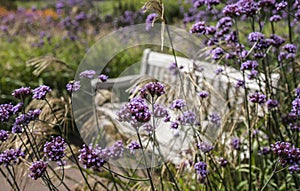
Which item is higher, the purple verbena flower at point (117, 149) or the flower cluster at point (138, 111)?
the flower cluster at point (138, 111)

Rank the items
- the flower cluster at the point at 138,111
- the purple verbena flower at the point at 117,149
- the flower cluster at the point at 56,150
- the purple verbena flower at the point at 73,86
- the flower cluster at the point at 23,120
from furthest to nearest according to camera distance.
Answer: the purple verbena flower at the point at 117,149
the purple verbena flower at the point at 73,86
the flower cluster at the point at 23,120
the flower cluster at the point at 56,150
the flower cluster at the point at 138,111

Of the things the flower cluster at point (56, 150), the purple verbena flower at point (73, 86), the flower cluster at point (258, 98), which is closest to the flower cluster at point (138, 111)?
the flower cluster at point (56, 150)

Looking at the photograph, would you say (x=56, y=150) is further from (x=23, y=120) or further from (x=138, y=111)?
(x=138, y=111)

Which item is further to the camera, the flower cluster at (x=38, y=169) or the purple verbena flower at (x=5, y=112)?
the purple verbena flower at (x=5, y=112)

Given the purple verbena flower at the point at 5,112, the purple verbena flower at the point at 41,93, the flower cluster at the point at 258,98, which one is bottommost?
the flower cluster at the point at 258,98

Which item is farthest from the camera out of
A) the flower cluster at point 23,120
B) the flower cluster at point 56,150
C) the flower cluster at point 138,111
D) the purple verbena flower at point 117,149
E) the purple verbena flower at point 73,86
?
the purple verbena flower at point 117,149

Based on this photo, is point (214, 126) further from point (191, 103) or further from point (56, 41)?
point (56, 41)

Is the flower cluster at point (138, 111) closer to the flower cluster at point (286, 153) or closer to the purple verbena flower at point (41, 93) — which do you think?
the purple verbena flower at point (41, 93)

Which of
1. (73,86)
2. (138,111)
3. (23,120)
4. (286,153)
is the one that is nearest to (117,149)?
(73,86)

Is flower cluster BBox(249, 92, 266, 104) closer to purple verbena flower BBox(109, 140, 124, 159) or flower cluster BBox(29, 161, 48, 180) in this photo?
purple verbena flower BBox(109, 140, 124, 159)

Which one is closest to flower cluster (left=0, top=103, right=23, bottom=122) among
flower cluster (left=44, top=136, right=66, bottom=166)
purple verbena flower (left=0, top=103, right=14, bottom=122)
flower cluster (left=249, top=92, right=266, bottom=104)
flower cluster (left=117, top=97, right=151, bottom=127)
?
purple verbena flower (left=0, top=103, right=14, bottom=122)

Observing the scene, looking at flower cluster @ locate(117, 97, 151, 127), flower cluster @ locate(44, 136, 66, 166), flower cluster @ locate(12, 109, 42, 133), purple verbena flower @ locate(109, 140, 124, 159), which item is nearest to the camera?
flower cluster @ locate(117, 97, 151, 127)

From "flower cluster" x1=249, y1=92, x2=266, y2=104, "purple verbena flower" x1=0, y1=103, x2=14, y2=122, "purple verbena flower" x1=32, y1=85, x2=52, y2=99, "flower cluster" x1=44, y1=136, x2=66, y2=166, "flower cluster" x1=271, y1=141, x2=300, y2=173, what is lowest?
"flower cluster" x1=271, y1=141, x2=300, y2=173

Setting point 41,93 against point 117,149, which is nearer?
point 41,93
